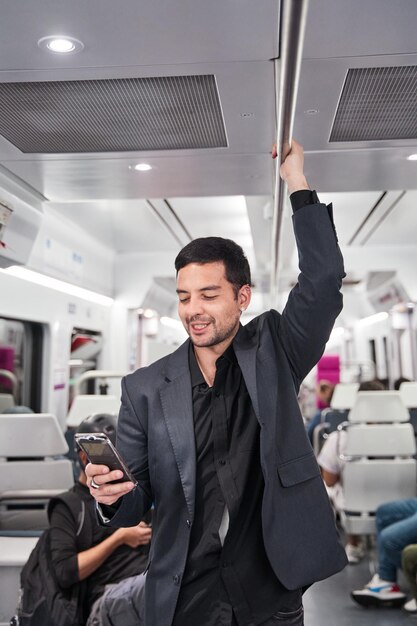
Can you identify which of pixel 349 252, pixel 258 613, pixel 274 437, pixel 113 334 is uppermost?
pixel 349 252

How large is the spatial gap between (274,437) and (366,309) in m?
12.9

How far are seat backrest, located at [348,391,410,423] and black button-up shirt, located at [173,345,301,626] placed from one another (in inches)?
148

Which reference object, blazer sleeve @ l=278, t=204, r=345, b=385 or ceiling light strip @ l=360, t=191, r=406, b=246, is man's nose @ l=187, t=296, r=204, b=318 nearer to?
blazer sleeve @ l=278, t=204, r=345, b=385

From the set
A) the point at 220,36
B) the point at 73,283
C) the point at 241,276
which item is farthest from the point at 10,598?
the point at 73,283

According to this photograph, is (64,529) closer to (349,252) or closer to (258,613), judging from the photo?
(258,613)

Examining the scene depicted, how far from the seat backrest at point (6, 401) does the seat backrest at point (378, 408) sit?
3.20 meters

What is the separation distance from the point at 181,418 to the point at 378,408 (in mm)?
4011

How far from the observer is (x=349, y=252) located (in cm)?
884


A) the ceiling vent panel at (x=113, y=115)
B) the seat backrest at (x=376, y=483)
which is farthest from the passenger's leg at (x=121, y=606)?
the seat backrest at (x=376, y=483)

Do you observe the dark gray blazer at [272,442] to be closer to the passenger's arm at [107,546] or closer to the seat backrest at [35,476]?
the passenger's arm at [107,546]

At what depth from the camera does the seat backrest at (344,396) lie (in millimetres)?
8031

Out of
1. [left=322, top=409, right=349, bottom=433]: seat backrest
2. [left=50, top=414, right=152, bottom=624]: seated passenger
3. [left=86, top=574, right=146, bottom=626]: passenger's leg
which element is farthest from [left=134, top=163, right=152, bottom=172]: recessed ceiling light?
[left=322, top=409, right=349, bottom=433]: seat backrest

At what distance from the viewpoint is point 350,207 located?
22.3ft

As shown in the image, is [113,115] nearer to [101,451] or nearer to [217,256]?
[217,256]
